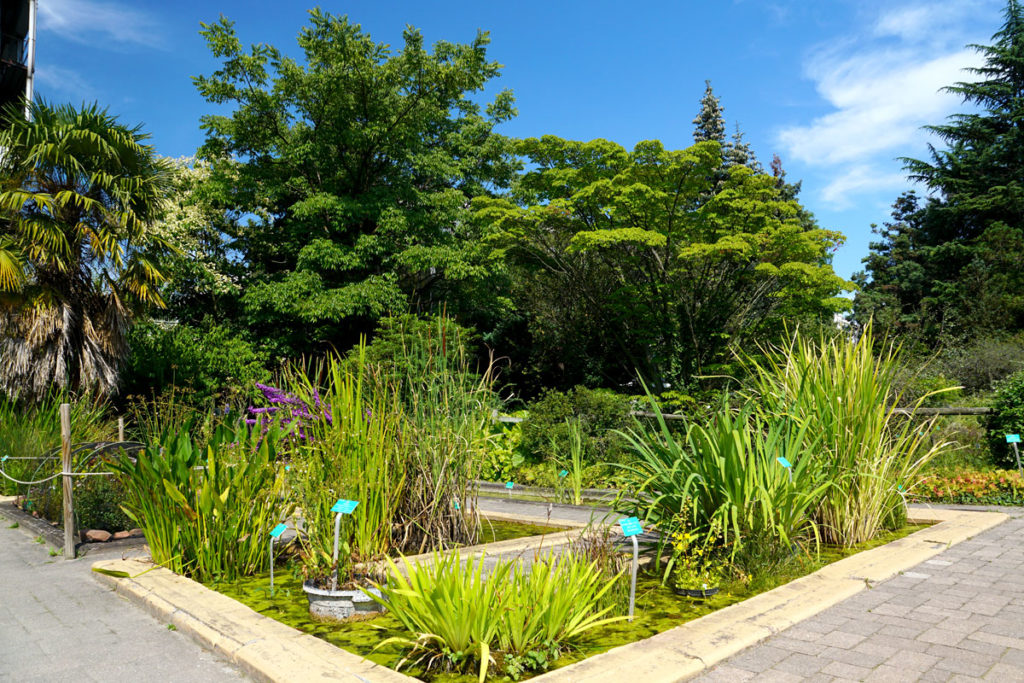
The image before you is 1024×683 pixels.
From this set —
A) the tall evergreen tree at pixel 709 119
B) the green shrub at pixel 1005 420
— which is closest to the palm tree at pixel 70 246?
the green shrub at pixel 1005 420

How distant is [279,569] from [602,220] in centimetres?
1553

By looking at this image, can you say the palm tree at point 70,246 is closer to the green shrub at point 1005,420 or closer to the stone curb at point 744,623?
the stone curb at point 744,623

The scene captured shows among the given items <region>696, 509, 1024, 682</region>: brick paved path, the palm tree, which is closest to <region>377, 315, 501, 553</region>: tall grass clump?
<region>696, 509, 1024, 682</region>: brick paved path

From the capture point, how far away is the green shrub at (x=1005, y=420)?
9.20 metres

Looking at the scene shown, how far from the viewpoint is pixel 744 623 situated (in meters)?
3.72

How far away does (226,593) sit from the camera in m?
4.83

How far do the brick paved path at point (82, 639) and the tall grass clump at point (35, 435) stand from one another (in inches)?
Result: 170

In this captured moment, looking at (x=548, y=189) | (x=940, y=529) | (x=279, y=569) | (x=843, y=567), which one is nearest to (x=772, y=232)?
(x=548, y=189)

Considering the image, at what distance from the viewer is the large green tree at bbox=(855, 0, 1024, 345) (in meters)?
25.1

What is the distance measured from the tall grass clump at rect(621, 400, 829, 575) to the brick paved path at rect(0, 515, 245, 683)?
291 cm

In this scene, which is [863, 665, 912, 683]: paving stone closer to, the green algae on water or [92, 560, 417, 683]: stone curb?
the green algae on water

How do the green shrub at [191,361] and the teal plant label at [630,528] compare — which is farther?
the green shrub at [191,361]

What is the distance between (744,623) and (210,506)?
370cm

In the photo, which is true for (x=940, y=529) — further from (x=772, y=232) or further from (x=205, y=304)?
(x=205, y=304)
